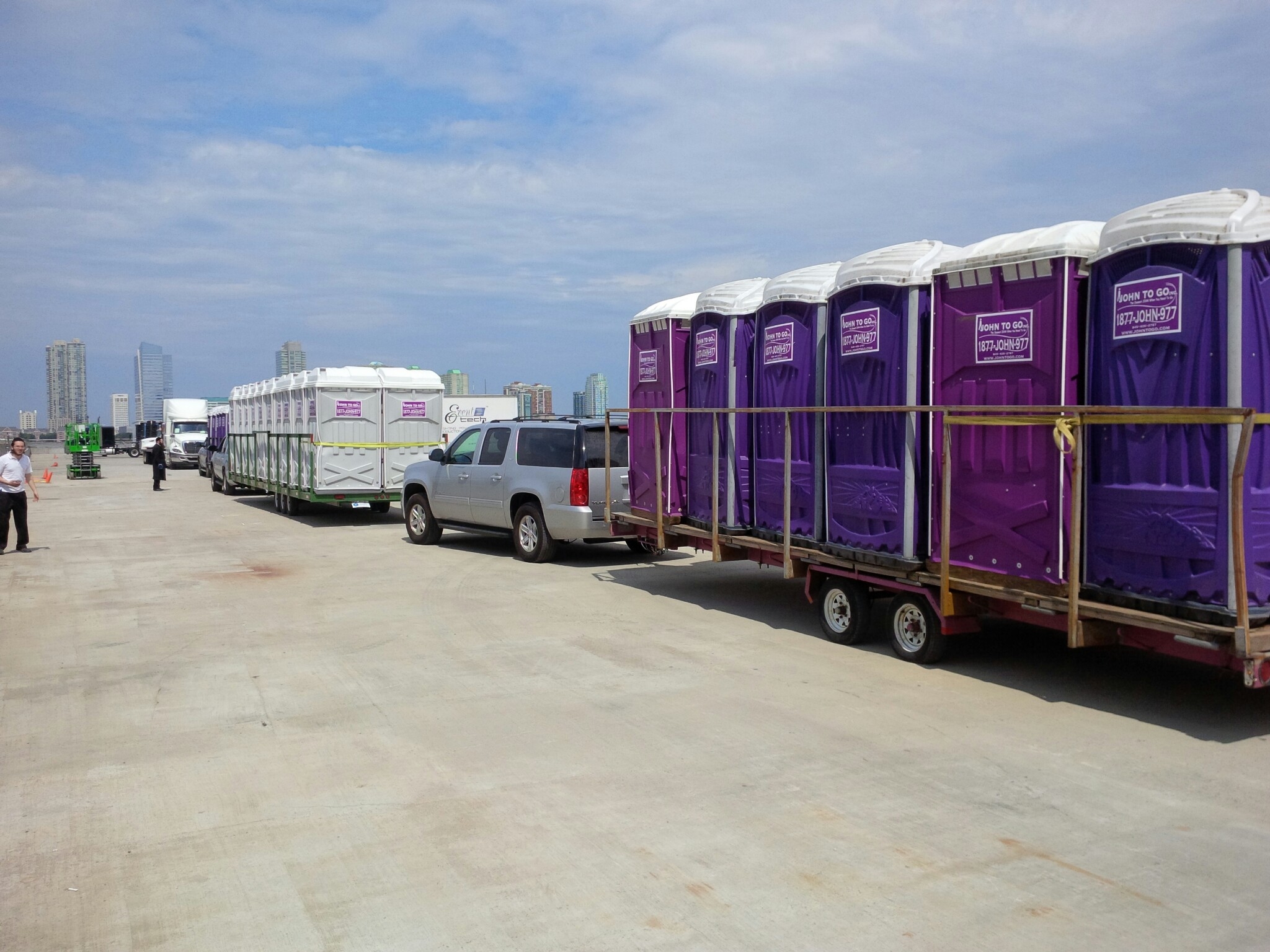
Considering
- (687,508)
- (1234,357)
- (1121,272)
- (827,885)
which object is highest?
(1121,272)

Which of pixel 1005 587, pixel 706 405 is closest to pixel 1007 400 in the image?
pixel 1005 587

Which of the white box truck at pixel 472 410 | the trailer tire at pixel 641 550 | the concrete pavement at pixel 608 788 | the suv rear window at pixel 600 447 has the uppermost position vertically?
the white box truck at pixel 472 410

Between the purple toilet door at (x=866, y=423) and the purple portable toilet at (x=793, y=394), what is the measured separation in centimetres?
23

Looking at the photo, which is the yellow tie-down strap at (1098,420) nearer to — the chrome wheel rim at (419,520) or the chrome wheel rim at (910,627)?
the chrome wheel rim at (910,627)

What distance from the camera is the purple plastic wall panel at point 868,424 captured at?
785 cm

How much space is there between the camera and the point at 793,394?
9.15 metres

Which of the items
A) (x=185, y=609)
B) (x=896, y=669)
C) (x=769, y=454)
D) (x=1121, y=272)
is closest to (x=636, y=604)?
(x=769, y=454)

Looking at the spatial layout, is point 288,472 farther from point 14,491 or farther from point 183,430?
point 183,430

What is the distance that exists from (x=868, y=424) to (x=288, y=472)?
50.3 feet

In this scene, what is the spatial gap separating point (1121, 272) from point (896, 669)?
3241 mm

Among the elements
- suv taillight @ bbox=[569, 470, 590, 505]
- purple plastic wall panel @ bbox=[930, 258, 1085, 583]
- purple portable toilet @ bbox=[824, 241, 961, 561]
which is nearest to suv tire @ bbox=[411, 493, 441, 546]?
suv taillight @ bbox=[569, 470, 590, 505]

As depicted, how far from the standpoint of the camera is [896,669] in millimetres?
7738

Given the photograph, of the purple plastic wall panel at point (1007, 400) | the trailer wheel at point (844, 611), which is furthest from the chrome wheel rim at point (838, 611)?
the purple plastic wall panel at point (1007, 400)

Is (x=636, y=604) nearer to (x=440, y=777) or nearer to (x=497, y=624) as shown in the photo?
(x=497, y=624)
